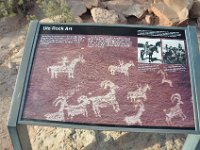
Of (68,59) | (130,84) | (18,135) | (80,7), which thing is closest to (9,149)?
(18,135)

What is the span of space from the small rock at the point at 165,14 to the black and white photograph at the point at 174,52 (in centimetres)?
156

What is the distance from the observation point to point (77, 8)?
4227 mm

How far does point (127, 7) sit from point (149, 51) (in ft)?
6.80

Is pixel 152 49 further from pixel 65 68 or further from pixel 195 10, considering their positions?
pixel 195 10

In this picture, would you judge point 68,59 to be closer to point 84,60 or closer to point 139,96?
point 84,60

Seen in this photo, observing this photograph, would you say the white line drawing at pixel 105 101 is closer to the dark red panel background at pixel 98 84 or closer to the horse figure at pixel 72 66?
the dark red panel background at pixel 98 84

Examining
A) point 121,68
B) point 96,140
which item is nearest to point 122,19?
point 96,140

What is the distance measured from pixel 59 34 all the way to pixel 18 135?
0.70 metres

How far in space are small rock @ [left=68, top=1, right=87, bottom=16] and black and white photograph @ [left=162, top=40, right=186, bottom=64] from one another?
1957 mm

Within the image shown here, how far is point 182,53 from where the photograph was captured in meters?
2.34

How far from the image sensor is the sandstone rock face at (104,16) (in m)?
3.96

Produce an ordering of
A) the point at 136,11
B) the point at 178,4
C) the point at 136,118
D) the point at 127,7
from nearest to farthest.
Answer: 1. the point at 136,118
2. the point at 178,4
3. the point at 136,11
4. the point at 127,7

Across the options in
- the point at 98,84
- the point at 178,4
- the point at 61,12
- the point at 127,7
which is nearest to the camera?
the point at 98,84

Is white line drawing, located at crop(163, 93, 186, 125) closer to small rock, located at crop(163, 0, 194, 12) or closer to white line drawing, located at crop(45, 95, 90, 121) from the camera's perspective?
white line drawing, located at crop(45, 95, 90, 121)
